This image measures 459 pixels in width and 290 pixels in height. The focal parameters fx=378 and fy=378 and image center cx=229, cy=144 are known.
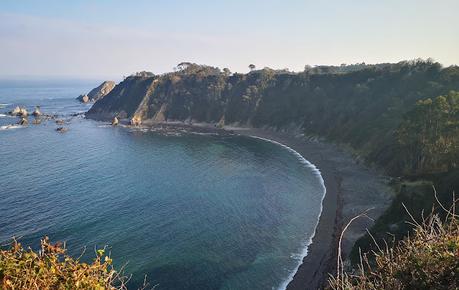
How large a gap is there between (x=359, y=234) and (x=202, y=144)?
6210cm

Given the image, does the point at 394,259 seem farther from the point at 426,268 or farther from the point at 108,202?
the point at 108,202

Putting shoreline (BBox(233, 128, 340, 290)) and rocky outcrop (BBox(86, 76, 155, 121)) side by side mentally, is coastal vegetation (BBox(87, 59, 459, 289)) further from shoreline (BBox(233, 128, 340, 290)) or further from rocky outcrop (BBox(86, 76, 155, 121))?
shoreline (BBox(233, 128, 340, 290))

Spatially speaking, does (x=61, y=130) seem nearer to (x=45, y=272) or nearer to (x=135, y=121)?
(x=135, y=121)

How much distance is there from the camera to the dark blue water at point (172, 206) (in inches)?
1506

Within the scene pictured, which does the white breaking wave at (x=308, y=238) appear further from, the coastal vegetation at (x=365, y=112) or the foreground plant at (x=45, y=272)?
the foreground plant at (x=45, y=272)

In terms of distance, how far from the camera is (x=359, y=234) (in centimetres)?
4272

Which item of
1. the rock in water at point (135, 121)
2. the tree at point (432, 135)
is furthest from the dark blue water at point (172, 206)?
the rock in water at point (135, 121)

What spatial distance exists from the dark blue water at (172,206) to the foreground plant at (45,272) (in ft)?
89.1

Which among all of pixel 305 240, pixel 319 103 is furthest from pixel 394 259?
pixel 319 103

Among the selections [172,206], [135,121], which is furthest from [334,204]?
[135,121]

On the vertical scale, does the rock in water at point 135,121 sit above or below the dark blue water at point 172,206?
above

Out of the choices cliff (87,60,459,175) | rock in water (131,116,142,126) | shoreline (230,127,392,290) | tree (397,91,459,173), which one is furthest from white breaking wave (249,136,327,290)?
rock in water (131,116,142,126)

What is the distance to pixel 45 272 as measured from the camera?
27.5 ft

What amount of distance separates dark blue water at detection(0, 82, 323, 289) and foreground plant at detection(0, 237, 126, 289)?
27.2m
